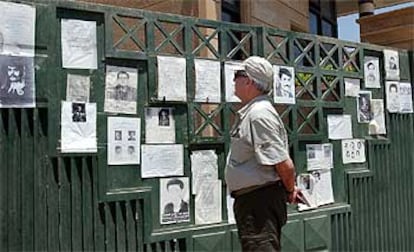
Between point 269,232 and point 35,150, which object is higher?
point 35,150

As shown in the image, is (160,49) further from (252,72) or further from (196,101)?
(252,72)

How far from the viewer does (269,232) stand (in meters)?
3.61

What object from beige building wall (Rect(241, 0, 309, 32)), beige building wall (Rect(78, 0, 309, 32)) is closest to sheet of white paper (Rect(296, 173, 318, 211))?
beige building wall (Rect(78, 0, 309, 32))

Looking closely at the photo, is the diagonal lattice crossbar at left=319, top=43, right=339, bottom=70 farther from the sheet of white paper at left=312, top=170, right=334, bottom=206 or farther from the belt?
the belt

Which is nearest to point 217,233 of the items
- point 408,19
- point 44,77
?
point 44,77

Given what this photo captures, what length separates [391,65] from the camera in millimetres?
6234

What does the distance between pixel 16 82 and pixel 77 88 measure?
43 cm

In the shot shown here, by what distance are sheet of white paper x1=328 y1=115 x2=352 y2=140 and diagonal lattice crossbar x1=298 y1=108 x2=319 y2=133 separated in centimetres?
20

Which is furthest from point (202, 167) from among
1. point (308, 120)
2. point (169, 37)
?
point (308, 120)

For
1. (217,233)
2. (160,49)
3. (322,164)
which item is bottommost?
(217,233)

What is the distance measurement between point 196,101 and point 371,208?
95.0 inches

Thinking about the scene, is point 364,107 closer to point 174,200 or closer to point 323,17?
point 174,200

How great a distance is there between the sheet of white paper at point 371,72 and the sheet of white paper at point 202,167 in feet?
6.92

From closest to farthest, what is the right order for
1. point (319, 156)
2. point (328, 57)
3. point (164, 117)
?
1. point (164, 117)
2. point (319, 156)
3. point (328, 57)
